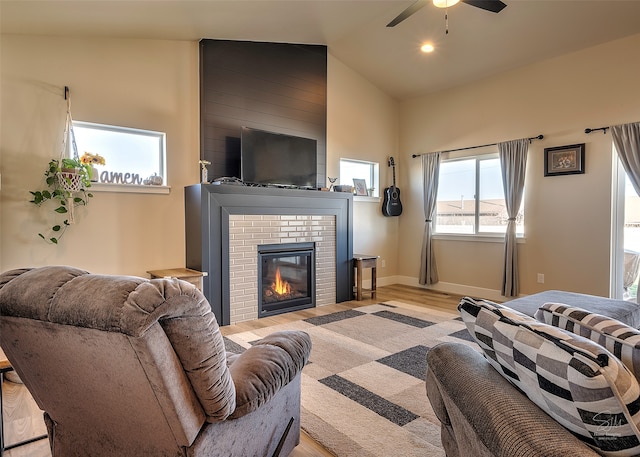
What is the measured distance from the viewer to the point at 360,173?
19.1ft

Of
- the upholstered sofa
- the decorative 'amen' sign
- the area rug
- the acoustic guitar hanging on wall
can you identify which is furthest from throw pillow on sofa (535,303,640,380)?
the acoustic guitar hanging on wall

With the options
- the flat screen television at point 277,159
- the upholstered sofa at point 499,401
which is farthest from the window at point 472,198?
the upholstered sofa at point 499,401

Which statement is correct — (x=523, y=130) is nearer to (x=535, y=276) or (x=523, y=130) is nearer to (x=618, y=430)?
(x=535, y=276)

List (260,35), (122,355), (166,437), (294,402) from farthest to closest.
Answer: (260,35) → (294,402) → (166,437) → (122,355)

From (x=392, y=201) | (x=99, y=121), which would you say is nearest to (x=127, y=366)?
(x=99, y=121)

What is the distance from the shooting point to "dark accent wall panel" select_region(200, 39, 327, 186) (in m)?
4.11

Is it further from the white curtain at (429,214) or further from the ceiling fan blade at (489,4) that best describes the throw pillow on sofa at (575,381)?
the white curtain at (429,214)

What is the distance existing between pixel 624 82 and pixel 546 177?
3.88 feet

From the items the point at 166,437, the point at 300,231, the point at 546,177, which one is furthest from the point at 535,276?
the point at 166,437

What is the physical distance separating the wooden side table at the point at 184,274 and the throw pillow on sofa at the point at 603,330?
9.91 feet

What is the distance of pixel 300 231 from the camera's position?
14.7 feet

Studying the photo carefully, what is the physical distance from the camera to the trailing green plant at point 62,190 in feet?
10.3

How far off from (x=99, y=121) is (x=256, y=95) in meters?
1.73

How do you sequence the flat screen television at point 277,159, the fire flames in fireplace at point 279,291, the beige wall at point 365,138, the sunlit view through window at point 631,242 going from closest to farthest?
the sunlit view through window at point 631,242 < the flat screen television at point 277,159 < the fire flames in fireplace at point 279,291 < the beige wall at point 365,138
